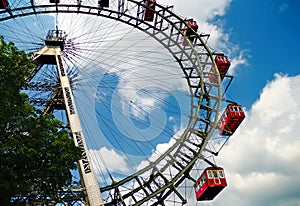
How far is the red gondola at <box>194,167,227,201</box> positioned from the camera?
22.5m

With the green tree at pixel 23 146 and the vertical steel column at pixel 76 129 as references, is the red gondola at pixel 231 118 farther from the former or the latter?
the green tree at pixel 23 146

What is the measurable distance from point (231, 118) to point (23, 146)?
17418 millimetres

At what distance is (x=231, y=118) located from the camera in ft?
86.8

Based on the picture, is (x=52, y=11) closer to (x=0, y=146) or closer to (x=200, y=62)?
(x=200, y=62)

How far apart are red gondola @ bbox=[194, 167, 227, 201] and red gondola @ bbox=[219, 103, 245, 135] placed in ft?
13.4

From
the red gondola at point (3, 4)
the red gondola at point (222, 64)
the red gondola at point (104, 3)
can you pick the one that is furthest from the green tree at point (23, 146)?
the red gondola at point (222, 64)

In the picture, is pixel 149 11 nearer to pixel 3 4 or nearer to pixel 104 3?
pixel 104 3

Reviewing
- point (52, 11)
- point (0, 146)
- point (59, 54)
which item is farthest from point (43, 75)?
point (0, 146)

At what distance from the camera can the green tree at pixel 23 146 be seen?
1350 cm

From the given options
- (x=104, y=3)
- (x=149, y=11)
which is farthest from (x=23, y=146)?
(x=149, y=11)

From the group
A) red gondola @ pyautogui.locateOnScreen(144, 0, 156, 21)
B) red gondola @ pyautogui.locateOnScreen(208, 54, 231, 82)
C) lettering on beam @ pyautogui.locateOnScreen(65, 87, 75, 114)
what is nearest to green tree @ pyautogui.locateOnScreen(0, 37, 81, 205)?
lettering on beam @ pyautogui.locateOnScreen(65, 87, 75, 114)

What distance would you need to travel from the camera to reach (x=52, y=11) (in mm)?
28000

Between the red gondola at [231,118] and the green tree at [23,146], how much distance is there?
1491cm

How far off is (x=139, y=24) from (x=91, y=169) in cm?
1554
